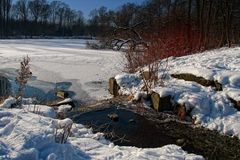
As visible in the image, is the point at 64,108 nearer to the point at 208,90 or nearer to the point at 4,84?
the point at 208,90

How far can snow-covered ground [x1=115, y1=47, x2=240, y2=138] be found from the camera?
25.9 ft

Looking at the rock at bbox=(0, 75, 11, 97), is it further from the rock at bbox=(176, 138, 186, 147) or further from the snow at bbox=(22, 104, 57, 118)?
the rock at bbox=(176, 138, 186, 147)

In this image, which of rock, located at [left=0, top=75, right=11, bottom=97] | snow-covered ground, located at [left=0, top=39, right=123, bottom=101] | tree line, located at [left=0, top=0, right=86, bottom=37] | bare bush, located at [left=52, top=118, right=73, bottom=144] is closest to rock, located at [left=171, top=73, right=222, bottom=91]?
snow-covered ground, located at [left=0, top=39, right=123, bottom=101]

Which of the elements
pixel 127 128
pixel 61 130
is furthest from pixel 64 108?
pixel 61 130

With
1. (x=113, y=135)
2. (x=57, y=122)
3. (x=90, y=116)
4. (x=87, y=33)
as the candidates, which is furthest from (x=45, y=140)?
(x=87, y=33)

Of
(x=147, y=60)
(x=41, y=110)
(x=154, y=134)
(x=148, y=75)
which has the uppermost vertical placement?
(x=147, y=60)

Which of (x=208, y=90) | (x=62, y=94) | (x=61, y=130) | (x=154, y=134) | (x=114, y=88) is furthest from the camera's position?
(x=62, y=94)

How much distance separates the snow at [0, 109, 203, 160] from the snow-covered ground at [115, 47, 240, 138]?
8.81 feet

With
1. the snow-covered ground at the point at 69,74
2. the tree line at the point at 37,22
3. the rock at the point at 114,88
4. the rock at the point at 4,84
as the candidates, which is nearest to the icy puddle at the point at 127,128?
the rock at the point at 114,88

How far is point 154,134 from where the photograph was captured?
291 inches

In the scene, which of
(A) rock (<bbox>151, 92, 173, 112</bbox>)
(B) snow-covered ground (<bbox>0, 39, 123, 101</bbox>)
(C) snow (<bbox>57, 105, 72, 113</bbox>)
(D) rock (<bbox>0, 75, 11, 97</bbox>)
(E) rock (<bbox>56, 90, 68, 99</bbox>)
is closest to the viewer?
(A) rock (<bbox>151, 92, 173, 112</bbox>)

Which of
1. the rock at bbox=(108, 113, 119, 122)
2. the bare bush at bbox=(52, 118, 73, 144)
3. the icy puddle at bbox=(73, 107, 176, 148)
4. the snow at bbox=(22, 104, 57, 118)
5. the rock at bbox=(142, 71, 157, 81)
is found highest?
the rock at bbox=(142, 71, 157, 81)

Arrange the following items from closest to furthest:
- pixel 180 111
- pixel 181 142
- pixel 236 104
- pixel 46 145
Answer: pixel 46 145
pixel 181 142
pixel 236 104
pixel 180 111

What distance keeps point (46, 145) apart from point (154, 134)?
133 inches
